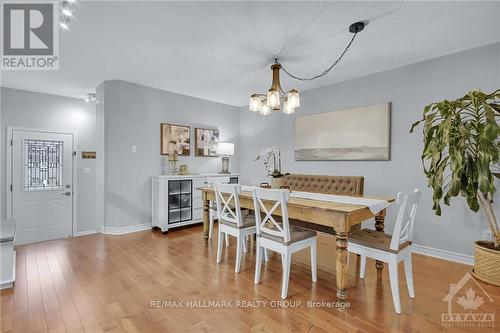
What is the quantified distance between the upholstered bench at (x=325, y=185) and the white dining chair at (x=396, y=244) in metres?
0.61

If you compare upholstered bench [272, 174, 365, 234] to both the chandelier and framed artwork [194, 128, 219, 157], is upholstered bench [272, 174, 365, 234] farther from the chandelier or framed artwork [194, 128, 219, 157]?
framed artwork [194, 128, 219, 157]

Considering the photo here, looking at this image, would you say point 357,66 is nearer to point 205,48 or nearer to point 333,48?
point 333,48

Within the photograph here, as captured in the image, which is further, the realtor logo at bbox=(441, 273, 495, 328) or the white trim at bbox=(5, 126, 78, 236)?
the white trim at bbox=(5, 126, 78, 236)

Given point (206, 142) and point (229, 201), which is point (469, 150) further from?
point (206, 142)

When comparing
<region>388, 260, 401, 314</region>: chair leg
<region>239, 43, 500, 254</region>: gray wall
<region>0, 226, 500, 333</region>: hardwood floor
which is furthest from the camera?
<region>239, 43, 500, 254</region>: gray wall

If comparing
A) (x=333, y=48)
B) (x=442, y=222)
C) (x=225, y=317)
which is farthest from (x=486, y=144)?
(x=225, y=317)

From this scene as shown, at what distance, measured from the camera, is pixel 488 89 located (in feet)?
8.72

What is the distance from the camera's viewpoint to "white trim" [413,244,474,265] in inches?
109

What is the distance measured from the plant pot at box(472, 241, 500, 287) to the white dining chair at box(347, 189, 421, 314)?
3.09ft

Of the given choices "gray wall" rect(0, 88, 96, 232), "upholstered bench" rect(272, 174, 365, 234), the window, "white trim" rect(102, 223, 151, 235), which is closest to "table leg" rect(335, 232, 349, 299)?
"upholstered bench" rect(272, 174, 365, 234)

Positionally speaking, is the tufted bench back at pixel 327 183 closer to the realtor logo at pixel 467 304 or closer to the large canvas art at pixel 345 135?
the large canvas art at pixel 345 135

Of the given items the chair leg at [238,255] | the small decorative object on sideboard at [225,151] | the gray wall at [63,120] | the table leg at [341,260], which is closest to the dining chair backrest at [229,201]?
the chair leg at [238,255]

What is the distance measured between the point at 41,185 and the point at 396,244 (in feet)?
17.1

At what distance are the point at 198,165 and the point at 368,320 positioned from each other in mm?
3895
